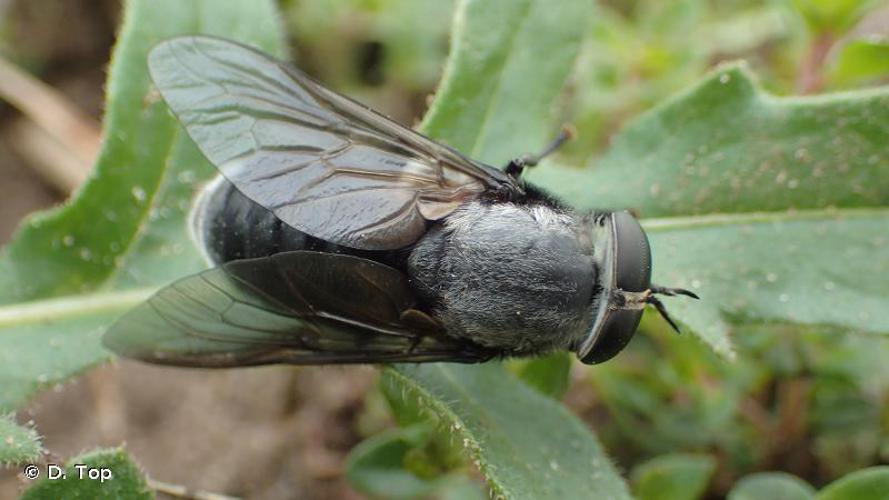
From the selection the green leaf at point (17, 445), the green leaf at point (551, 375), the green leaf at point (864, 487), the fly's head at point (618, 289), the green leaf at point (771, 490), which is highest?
the fly's head at point (618, 289)

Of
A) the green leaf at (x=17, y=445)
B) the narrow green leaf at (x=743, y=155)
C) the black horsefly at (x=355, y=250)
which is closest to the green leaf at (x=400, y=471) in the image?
the black horsefly at (x=355, y=250)

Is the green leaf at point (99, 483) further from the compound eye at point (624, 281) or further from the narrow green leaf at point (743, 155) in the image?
the narrow green leaf at point (743, 155)

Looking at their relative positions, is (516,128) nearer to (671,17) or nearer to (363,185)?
(363,185)

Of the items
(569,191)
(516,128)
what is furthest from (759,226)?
(516,128)

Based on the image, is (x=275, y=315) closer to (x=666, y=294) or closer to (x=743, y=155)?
(x=666, y=294)

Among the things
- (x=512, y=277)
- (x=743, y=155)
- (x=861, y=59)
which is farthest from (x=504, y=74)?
(x=861, y=59)

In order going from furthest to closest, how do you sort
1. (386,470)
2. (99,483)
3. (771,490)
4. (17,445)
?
(386,470)
(771,490)
(99,483)
(17,445)
